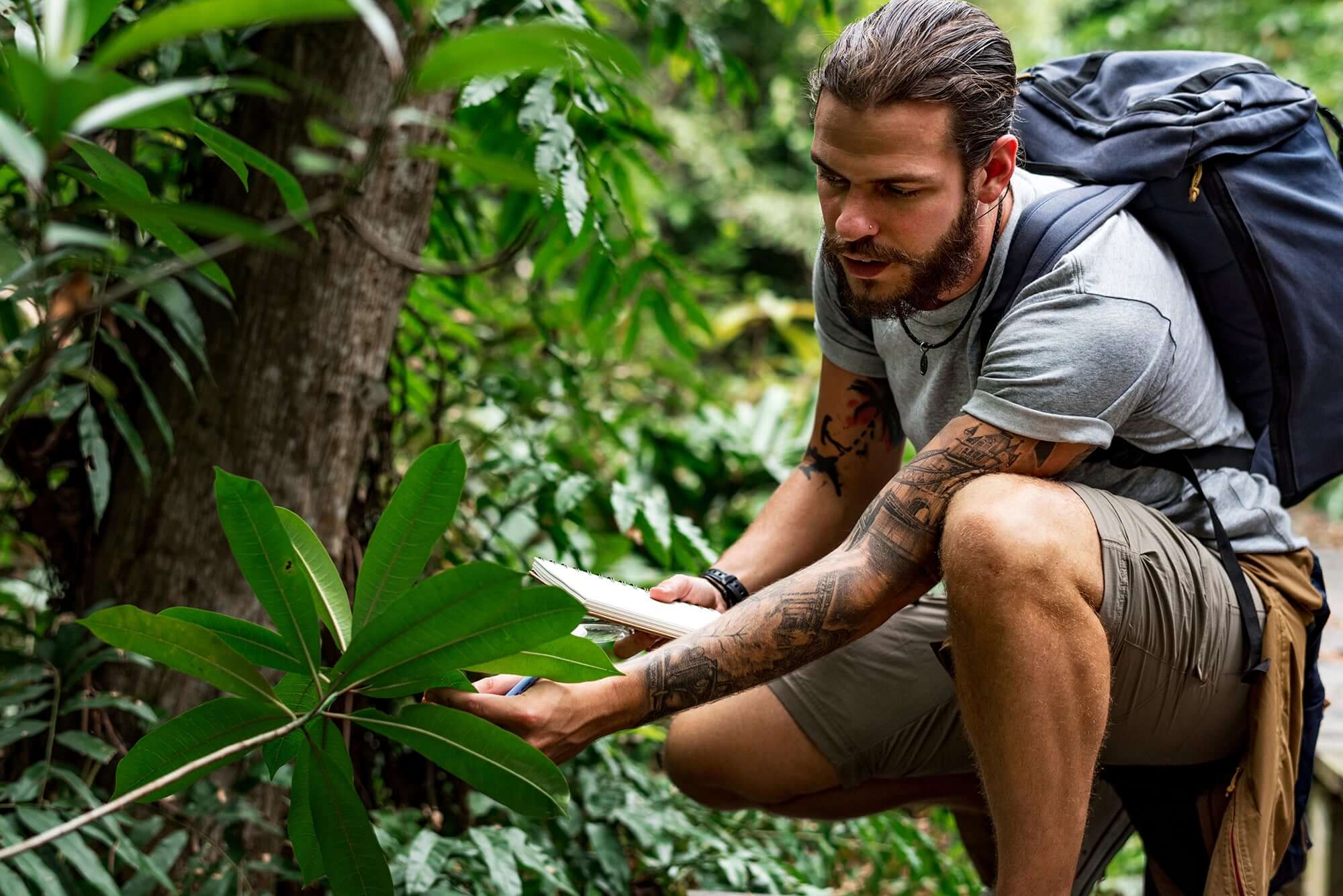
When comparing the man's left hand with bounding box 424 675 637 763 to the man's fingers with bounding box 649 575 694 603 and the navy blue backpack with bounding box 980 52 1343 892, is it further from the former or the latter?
the navy blue backpack with bounding box 980 52 1343 892

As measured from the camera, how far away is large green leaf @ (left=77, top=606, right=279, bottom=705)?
1.06 meters

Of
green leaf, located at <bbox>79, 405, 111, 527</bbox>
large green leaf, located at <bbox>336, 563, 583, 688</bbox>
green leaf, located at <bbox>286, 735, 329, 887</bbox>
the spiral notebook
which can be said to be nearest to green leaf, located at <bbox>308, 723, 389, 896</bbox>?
green leaf, located at <bbox>286, 735, 329, 887</bbox>

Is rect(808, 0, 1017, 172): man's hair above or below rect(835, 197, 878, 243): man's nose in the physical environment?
above

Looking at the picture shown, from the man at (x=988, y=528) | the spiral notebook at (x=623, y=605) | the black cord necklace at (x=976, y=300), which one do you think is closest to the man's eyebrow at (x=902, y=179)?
the man at (x=988, y=528)

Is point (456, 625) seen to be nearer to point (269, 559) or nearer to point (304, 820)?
point (269, 559)

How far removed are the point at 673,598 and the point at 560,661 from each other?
1.84 ft

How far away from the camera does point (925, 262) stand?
1612mm

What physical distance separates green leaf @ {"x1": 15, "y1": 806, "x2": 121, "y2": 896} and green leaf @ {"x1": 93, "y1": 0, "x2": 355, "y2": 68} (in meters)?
1.10

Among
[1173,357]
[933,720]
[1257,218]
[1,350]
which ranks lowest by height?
[933,720]

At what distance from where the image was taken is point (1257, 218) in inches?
62.4

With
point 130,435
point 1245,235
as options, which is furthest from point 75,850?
point 1245,235

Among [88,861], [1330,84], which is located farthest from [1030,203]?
[1330,84]

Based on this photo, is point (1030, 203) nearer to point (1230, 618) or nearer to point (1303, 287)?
point (1303, 287)

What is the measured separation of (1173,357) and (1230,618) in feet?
1.17
